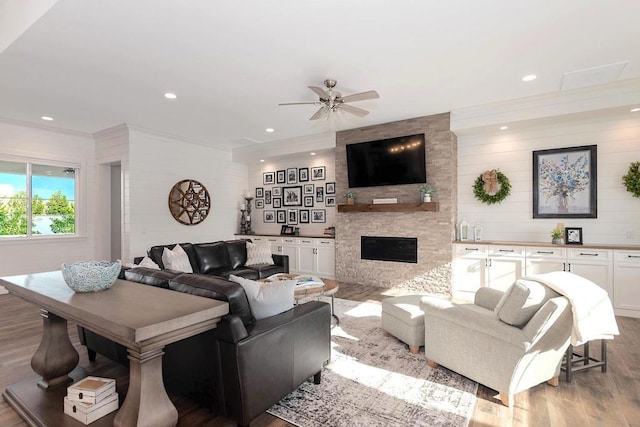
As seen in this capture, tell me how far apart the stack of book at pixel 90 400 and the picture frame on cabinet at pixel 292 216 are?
5.59 metres

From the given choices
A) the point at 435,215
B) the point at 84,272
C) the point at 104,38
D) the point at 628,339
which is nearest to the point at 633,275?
the point at 628,339

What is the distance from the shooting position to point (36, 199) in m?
5.86

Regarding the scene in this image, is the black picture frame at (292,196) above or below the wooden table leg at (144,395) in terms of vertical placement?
above

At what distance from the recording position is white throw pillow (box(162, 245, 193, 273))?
472 centimetres

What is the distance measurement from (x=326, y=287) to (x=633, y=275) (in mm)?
3909

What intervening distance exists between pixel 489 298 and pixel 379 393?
4.37ft

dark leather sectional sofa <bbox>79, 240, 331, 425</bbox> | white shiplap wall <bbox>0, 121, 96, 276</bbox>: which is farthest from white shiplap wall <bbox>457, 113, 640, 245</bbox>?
white shiplap wall <bbox>0, 121, 96, 276</bbox>

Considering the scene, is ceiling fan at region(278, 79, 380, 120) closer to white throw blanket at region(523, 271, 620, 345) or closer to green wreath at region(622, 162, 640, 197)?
white throw blanket at region(523, 271, 620, 345)

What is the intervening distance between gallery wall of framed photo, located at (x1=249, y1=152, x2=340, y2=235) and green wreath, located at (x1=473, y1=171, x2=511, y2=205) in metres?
2.48

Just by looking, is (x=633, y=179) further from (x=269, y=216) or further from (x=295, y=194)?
(x=269, y=216)

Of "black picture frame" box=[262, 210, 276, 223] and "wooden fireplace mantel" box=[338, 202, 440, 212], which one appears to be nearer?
"wooden fireplace mantel" box=[338, 202, 440, 212]

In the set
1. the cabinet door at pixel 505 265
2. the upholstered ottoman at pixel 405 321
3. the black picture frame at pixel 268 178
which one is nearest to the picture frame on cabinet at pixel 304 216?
the black picture frame at pixel 268 178

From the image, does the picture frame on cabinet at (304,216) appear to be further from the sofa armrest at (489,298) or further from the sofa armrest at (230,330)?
the sofa armrest at (230,330)

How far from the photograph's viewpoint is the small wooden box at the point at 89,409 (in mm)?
2045
